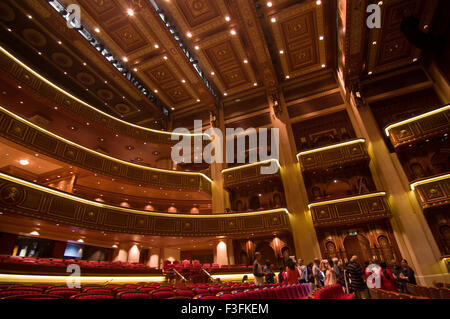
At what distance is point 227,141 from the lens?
17.4 m

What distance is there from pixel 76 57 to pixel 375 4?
1564 centimetres

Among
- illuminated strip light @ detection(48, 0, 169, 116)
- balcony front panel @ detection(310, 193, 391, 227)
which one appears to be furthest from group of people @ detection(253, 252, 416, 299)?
illuminated strip light @ detection(48, 0, 169, 116)

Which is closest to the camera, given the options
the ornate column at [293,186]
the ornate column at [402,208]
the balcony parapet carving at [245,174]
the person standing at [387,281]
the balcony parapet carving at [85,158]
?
the person standing at [387,281]

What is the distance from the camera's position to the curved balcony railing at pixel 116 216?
26.6ft

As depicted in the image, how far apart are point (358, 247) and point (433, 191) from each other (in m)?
4.13

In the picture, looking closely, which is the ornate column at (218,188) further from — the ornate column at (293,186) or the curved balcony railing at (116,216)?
the ornate column at (293,186)

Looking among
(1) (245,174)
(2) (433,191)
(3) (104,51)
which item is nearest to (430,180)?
(2) (433,191)

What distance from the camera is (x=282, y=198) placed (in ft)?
49.1

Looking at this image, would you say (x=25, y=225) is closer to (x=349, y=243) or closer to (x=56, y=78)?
(x=56, y=78)

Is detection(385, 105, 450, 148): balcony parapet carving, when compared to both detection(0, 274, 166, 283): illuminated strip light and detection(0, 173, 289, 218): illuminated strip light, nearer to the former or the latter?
detection(0, 173, 289, 218): illuminated strip light

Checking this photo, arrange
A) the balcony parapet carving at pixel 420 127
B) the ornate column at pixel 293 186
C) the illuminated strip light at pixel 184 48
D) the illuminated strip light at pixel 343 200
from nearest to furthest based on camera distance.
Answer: the balcony parapet carving at pixel 420 127, the illuminated strip light at pixel 343 200, the ornate column at pixel 293 186, the illuminated strip light at pixel 184 48

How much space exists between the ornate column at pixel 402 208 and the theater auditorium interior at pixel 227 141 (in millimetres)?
63

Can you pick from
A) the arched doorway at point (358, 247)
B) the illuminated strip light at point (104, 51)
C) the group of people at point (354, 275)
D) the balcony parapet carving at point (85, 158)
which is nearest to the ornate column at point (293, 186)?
the arched doorway at point (358, 247)
